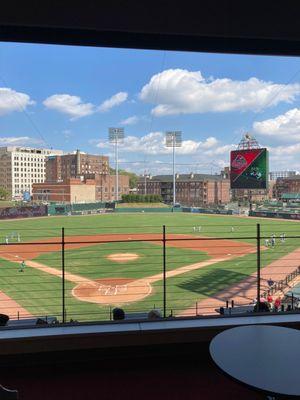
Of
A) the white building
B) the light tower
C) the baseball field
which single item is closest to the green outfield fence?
the baseball field

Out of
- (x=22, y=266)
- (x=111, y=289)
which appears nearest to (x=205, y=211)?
(x=22, y=266)

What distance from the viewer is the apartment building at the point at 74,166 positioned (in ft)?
25.4

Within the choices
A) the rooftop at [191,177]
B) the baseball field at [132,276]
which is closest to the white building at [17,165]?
the baseball field at [132,276]

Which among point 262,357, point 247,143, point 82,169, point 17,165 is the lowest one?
point 262,357

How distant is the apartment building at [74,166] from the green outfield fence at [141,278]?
1.58 metres

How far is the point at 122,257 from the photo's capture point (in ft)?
47.4

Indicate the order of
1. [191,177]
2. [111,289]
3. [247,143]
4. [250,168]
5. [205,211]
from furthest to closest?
1. [205,211]
2. [191,177]
3. [247,143]
4. [250,168]
5. [111,289]

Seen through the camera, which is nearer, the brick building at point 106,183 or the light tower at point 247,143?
the brick building at point 106,183

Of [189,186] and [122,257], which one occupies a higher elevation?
[189,186]

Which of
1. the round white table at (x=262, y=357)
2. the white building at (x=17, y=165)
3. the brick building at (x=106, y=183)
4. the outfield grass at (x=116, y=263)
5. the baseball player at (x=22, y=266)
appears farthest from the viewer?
the brick building at (x=106, y=183)

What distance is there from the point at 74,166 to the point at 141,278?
381cm

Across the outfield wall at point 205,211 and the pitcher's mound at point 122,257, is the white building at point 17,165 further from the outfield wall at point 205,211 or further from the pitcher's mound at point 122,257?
the outfield wall at point 205,211

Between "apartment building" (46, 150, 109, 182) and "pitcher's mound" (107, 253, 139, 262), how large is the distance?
3280 mm

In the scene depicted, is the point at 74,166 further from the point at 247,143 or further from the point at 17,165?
the point at 247,143
